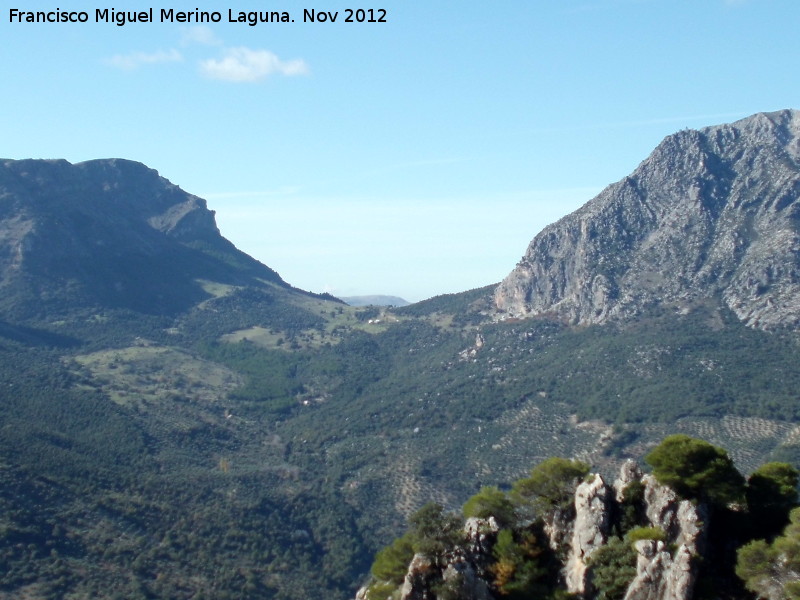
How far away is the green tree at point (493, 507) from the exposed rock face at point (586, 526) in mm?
4260

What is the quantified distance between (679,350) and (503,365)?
Answer: 1438 inches

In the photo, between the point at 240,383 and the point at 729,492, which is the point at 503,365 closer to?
the point at 240,383

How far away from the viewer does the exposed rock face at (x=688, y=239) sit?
148m

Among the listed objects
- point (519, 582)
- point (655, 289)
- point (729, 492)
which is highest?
point (655, 289)

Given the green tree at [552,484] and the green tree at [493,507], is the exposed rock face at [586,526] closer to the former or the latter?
the green tree at [552,484]

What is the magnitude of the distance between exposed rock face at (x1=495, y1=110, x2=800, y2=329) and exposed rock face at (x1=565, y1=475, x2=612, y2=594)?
10624 cm

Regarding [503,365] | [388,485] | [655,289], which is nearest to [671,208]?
[655,289]

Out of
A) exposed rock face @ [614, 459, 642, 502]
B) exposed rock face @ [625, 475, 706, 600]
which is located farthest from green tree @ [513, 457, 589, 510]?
exposed rock face @ [625, 475, 706, 600]

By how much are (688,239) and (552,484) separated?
127m

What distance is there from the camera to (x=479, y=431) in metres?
136

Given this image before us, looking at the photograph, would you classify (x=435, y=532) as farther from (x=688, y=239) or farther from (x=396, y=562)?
(x=688, y=239)

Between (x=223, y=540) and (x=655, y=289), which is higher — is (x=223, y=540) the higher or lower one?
Result: the lower one

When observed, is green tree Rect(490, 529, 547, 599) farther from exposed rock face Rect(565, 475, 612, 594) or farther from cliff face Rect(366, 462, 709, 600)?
exposed rock face Rect(565, 475, 612, 594)

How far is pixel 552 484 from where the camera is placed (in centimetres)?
4769
